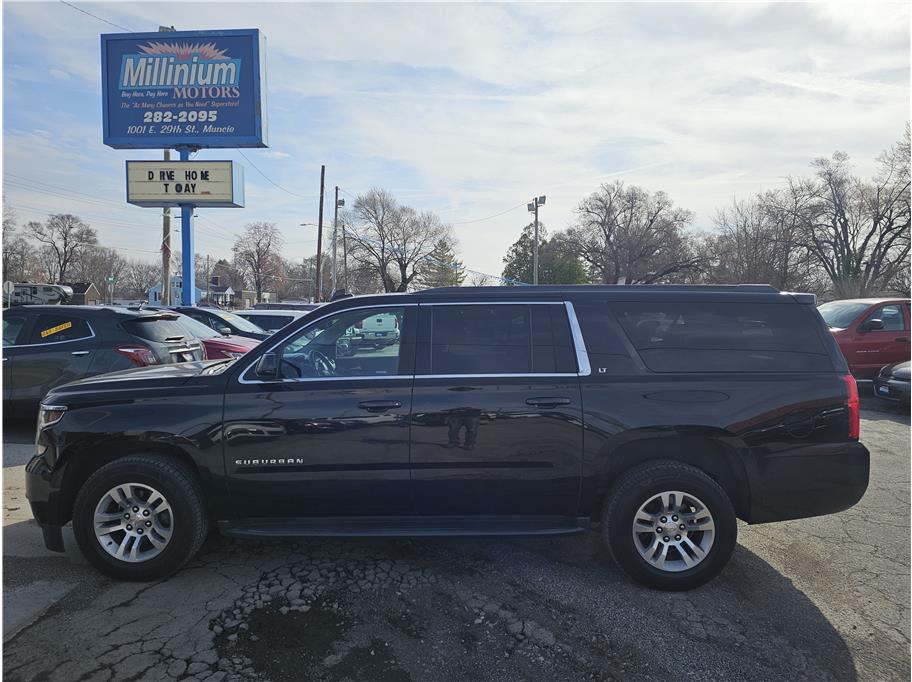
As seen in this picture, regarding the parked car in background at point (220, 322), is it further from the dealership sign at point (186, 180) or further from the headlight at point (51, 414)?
the headlight at point (51, 414)

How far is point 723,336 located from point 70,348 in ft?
23.4

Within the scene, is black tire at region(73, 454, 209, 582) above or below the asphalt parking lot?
above

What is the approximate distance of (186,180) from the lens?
17.8 m

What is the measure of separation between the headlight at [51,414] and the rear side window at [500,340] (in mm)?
2410

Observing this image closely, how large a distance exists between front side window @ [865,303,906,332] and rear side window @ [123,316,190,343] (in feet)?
38.0

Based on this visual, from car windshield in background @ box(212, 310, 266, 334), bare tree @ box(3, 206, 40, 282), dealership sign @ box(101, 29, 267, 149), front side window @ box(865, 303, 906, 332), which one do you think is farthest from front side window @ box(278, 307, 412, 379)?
bare tree @ box(3, 206, 40, 282)

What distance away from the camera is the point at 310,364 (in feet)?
12.3

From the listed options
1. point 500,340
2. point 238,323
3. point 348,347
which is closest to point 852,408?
point 500,340

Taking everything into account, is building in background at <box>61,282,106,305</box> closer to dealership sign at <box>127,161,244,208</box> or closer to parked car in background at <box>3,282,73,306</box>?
parked car in background at <box>3,282,73,306</box>

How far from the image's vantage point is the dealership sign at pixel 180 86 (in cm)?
1677

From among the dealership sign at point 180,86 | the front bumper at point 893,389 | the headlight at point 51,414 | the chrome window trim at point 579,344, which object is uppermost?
the dealership sign at point 180,86

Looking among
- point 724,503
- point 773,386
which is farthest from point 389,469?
point 773,386

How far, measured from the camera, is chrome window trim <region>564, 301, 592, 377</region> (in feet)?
12.0

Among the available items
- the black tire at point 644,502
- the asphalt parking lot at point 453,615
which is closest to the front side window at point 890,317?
the asphalt parking lot at point 453,615
